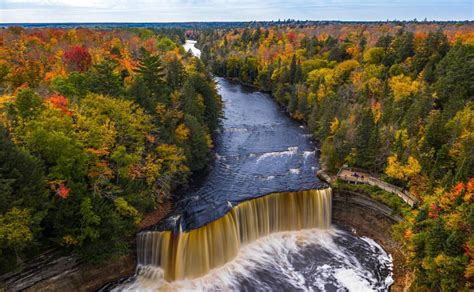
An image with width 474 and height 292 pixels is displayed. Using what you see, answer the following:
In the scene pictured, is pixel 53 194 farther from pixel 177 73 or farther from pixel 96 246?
pixel 177 73

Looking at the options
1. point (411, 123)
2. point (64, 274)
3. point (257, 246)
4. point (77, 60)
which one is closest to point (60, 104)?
point (64, 274)

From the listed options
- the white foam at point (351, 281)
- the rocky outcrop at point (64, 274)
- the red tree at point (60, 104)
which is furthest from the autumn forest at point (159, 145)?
the white foam at point (351, 281)

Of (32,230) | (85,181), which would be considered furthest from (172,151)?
(32,230)

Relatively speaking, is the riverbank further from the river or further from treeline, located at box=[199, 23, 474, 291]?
treeline, located at box=[199, 23, 474, 291]

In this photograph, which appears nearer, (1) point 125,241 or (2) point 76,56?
(1) point 125,241

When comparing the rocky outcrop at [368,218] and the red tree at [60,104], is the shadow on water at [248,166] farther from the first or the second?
the red tree at [60,104]

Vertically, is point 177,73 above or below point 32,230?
above
